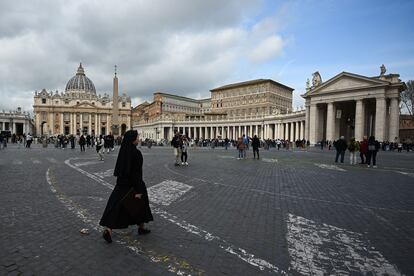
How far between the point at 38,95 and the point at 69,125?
16.2 m

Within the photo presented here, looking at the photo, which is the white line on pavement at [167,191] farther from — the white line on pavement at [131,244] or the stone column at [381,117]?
the stone column at [381,117]

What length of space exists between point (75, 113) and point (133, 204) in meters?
128

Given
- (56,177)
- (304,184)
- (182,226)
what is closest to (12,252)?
(182,226)

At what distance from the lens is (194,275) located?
138 inches

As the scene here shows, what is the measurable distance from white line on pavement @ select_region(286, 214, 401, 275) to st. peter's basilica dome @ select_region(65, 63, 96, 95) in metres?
143

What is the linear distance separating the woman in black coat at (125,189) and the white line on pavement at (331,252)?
237cm

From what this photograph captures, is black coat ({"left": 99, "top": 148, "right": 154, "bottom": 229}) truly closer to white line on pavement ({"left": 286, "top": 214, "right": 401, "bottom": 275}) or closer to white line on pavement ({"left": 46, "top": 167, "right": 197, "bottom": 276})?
white line on pavement ({"left": 46, "top": 167, "right": 197, "bottom": 276})

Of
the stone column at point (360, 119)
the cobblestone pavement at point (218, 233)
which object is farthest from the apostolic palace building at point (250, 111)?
the cobblestone pavement at point (218, 233)

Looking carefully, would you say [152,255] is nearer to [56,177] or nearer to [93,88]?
[56,177]

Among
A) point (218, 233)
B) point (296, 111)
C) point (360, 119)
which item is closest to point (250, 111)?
point (296, 111)

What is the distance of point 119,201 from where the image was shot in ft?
15.3

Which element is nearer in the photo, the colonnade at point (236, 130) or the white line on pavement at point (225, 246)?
the white line on pavement at point (225, 246)

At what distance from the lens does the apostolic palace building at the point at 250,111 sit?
42.7 metres

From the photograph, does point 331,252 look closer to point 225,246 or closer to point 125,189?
point 225,246
